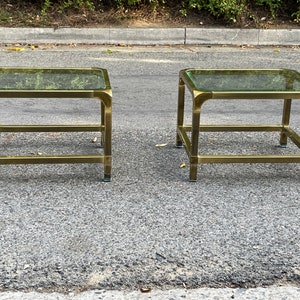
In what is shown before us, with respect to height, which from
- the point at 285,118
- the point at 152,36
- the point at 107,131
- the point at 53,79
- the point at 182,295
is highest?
the point at 53,79

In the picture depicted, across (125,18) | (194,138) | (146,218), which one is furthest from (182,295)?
(125,18)

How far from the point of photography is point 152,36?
10594 mm

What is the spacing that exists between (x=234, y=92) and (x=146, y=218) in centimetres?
106

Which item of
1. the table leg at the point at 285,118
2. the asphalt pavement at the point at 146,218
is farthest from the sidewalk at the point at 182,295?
the table leg at the point at 285,118

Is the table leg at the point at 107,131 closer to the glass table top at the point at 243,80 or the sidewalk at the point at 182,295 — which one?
the glass table top at the point at 243,80

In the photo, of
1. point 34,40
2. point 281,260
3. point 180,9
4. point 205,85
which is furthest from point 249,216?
point 180,9

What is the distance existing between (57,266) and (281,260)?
1201 millimetres

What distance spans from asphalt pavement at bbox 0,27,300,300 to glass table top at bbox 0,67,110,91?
0.66m

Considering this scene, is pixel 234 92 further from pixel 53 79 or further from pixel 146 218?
pixel 53 79

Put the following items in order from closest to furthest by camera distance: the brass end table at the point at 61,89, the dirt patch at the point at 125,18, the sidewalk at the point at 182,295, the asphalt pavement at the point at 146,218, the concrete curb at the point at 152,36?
the sidewalk at the point at 182,295
the asphalt pavement at the point at 146,218
the brass end table at the point at 61,89
the concrete curb at the point at 152,36
the dirt patch at the point at 125,18

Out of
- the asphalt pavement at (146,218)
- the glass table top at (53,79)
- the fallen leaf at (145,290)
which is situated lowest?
the fallen leaf at (145,290)

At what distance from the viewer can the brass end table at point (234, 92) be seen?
417 cm

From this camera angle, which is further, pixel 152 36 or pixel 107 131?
pixel 152 36

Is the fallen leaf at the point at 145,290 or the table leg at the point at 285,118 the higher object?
the table leg at the point at 285,118
